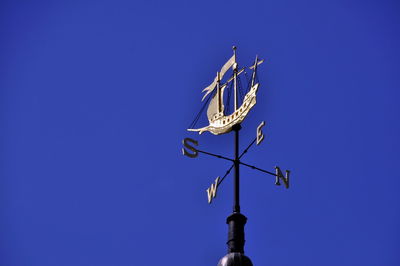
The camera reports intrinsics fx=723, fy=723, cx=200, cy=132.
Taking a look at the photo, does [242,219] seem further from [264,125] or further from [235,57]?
[235,57]

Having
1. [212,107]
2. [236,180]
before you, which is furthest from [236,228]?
[212,107]

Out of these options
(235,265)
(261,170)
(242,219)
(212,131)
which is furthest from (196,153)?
(235,265)

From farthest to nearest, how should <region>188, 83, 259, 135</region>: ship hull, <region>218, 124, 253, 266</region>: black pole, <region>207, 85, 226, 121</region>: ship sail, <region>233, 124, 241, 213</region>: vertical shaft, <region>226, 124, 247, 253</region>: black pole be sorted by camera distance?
<region>207, 85, 226, 121</region>: ship sail, <region>188, 83, 259, 135</region>: ship hull, <region>233, 124, 241, 213</region>: vertical shaft, <region>226, 124, 247, 253</region>: black pole, <region>218, 124, 253, 266</region>: black pole

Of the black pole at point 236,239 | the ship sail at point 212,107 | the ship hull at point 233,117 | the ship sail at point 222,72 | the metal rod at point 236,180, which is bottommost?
the black pole at point 236,239

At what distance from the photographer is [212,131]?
13.9m

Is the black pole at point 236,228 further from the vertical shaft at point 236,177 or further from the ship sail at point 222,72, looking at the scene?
the ship sail at point 222,72

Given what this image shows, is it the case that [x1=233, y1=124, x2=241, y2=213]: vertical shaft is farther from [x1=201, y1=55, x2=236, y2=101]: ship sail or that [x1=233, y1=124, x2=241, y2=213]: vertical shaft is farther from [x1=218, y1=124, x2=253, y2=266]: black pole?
[x1=201, y1=55, x2=236, y2=101]: ship sail

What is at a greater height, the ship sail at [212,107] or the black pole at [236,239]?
the ship sail at [212,107]

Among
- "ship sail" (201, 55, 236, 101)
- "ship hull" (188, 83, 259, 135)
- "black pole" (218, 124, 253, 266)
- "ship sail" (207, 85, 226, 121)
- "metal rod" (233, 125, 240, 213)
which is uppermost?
Answer: "ship sail" (201, 55, 236, 101)

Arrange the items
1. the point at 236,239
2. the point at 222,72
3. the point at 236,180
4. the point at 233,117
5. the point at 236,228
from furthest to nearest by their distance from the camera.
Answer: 1. the point at 222,72
2. the point at 233,117
3. the point at 236,180
4. the point at 236,228
5. the point at 236,239

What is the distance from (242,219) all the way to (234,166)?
1.40m

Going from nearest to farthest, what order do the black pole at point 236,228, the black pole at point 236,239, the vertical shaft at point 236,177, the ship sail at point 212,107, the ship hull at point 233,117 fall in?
the black pole at point 236,239
the black pole at point 236,228
the vertical shaft at point 236,177
the ship hull at point 233,117
the ship sail at point 212,107

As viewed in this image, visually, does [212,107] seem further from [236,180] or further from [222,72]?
[236,180]

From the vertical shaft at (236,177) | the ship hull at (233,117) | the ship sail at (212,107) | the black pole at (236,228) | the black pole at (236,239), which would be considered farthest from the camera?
the ship sail at (212,107)
